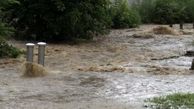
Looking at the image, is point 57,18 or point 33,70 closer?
point 33,70

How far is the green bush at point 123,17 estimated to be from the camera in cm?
2738

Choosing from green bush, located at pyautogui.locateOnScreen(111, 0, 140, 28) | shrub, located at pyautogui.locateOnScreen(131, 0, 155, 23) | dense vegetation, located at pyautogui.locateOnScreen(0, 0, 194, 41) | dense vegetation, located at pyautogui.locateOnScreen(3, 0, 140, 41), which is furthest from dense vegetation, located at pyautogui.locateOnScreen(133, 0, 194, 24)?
dense vegetation, located at pyautogui.locateOnScreen(3, 0, 140, 41)

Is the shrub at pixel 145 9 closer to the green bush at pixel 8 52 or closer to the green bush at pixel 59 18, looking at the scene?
the green bush at pixel 59 18

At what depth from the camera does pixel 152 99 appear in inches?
379

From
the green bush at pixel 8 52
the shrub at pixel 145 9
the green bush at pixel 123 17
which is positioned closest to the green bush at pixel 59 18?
the green bush at pixel 8 52

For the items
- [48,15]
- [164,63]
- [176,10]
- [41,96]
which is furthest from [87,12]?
[176,10]

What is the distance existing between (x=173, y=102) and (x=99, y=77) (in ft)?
11.3

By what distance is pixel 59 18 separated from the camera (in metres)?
19.2

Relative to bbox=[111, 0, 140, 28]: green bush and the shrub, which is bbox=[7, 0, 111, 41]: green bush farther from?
the shrub

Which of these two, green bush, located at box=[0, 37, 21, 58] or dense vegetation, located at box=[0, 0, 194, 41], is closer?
green bush, located at box=[0, 37, 21, 58]

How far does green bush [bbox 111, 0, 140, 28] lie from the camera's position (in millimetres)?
27375

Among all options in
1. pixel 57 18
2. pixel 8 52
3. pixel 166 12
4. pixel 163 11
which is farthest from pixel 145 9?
pixel 8 52

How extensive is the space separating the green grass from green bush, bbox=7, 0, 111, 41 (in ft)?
31.8

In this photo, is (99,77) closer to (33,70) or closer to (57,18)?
(33,70)
